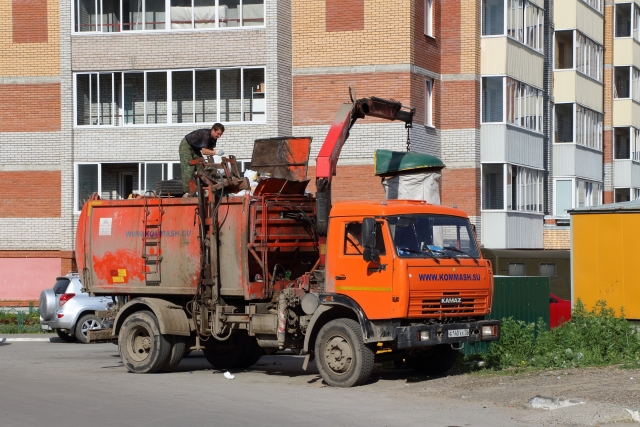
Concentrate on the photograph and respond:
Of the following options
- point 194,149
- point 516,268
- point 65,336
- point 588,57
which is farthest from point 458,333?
point 588,57

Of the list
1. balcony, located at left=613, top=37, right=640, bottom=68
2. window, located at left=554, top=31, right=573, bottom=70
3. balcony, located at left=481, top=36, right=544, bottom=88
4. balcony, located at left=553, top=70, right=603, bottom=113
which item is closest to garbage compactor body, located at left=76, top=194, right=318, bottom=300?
balcony, located at left=481, top=36, right=544, bottom=88

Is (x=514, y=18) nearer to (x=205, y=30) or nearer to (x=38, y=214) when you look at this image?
(x=205, y=30)

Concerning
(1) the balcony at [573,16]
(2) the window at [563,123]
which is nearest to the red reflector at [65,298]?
(2) the window at [563,123]

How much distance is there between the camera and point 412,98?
33.0 meters

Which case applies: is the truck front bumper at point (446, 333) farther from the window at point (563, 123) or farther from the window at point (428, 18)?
the window at point (563, 123)

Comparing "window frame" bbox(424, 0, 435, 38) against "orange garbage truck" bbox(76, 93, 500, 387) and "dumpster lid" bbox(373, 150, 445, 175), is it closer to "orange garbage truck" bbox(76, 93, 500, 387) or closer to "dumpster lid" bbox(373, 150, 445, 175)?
"orange garbage truck" bbox(76, 93, 500, 387)

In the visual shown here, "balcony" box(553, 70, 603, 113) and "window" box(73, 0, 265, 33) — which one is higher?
"window" box(73, 0, 265, 33)

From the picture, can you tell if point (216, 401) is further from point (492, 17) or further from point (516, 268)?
point (492, 17)

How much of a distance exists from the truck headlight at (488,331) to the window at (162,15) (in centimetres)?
2028

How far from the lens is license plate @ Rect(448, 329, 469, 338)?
571 inches

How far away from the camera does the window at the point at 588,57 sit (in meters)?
44.5

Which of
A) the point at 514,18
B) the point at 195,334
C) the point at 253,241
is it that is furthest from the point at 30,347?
the point at 514,18

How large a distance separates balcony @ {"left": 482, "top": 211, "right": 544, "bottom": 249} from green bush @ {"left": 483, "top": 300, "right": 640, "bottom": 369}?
1739 centimetres

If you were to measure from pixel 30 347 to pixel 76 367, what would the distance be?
567cm
